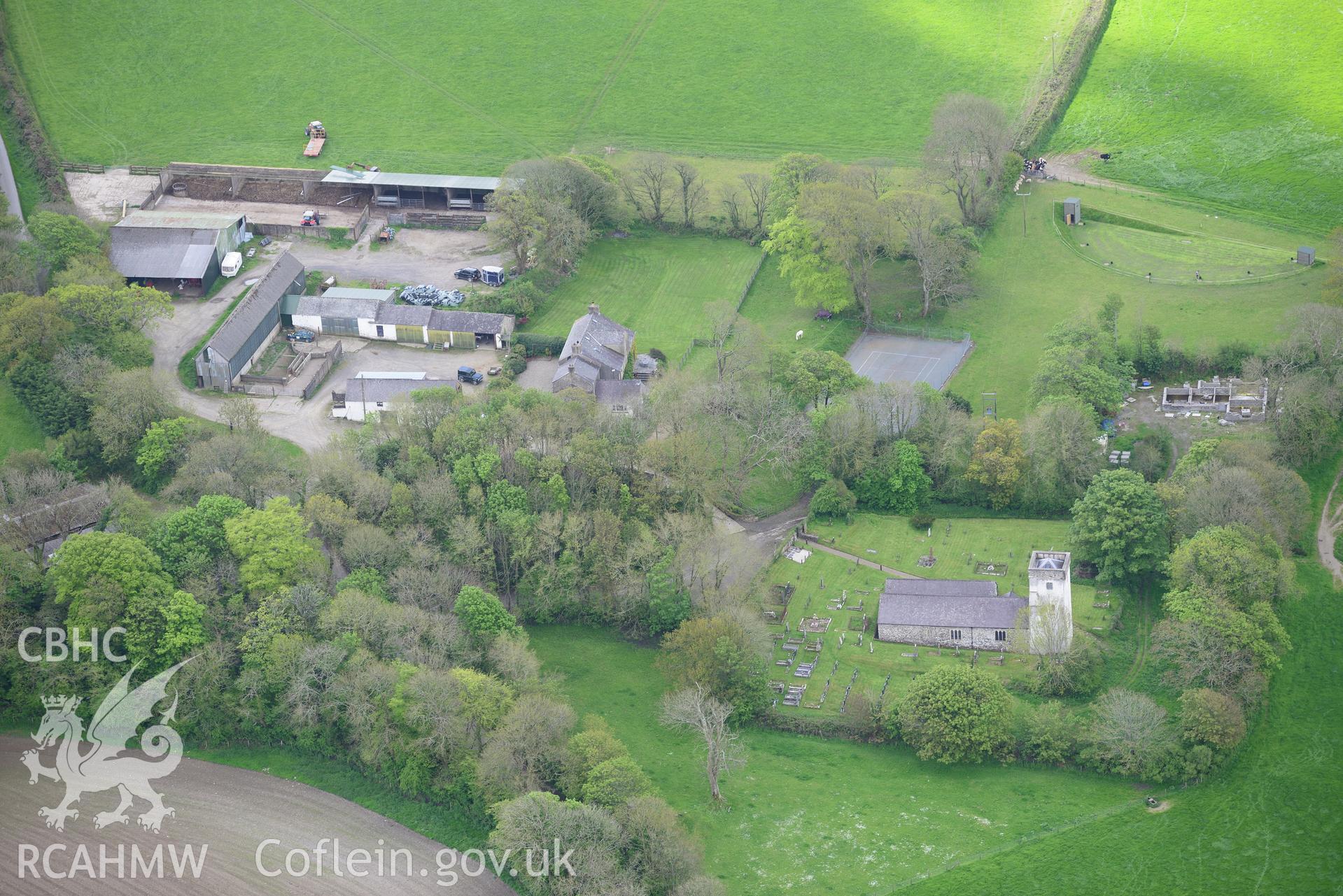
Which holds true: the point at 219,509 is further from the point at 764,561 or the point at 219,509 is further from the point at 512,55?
the point at 512,55

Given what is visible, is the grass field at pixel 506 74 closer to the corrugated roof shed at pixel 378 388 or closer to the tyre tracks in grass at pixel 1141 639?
the corrugated roof shed at pixel 378 388

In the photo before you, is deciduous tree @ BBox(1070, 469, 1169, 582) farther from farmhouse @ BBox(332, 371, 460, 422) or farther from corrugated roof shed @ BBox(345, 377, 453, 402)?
corrugated roof shed @ BBox(345, 377, 453, 402)

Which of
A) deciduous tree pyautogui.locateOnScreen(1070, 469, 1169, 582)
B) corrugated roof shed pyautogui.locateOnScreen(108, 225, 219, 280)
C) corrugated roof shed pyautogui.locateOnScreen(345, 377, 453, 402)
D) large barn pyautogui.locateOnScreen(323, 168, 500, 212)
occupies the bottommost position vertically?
deciduous tree pyautogui.locateOnScreen(1070, 469, 1169, 582)

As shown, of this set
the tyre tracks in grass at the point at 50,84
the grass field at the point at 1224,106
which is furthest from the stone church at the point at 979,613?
the tyre tracks in grass at the point at 50,84

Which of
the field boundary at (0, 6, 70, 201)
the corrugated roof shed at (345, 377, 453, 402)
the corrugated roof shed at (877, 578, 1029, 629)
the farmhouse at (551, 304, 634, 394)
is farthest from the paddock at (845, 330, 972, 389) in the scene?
the field boundary at (0, 6, 70, 201)

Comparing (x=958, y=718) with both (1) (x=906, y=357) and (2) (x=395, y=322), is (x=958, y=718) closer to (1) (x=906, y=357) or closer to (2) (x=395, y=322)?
(1) (x=906, y=357)

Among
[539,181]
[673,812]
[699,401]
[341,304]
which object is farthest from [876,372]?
[673,812]
